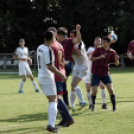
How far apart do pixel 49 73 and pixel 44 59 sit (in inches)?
11.3

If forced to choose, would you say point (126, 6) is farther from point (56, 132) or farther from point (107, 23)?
point (56, 132)

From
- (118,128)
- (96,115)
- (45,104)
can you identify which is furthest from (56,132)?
(45,104)

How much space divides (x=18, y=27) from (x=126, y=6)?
11626mm

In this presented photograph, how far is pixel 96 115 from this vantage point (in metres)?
8.95

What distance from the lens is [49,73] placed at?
6.93m

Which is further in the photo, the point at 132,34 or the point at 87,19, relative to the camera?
the point at 87,19

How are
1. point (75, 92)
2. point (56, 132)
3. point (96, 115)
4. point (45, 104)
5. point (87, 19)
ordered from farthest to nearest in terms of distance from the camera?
point (87, 19)
point (45, 104)
point (75, 92)
point (96, 115)
point (56, 132)

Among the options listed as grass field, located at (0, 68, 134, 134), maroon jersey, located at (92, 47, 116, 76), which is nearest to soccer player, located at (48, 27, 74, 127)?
grass field, located at (0, 68, 134, 134)

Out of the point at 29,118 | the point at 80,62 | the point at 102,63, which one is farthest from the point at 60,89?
the point at 102,63

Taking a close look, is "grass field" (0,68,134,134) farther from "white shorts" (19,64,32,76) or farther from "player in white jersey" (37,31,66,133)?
"white shorts" (19,64,32,76)

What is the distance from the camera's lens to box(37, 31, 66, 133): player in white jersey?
668cm

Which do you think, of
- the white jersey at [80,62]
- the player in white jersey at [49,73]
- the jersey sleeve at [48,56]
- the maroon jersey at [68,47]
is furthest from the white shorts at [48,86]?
the white jersey at [80,62]

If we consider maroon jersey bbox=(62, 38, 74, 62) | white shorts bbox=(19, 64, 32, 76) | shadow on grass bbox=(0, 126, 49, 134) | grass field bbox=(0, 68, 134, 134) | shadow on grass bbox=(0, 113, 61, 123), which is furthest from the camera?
white shorts bbox=(19, 64, 32, 76)

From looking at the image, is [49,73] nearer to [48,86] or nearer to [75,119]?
[48,86]
